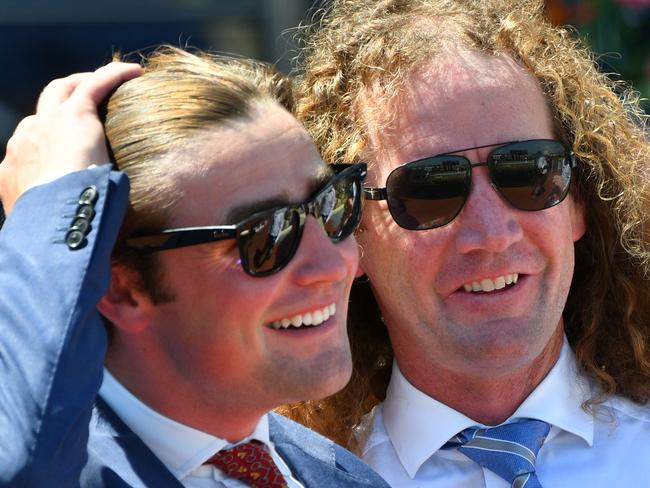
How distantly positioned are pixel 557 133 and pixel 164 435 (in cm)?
151

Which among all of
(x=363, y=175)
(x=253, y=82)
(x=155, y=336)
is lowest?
(x=155, y=336)

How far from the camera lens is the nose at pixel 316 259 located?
229cm

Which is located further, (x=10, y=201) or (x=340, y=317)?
(x=340, y=317)

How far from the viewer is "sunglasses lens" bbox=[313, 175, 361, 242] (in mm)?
2354

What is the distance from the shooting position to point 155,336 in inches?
89.9

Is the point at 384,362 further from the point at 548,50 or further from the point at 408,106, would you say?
the point at 548,50

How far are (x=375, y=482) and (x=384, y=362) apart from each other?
632mm

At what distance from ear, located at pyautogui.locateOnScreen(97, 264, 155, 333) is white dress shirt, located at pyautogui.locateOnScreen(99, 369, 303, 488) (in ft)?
0.45

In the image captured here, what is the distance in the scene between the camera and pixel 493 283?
2.90 metres

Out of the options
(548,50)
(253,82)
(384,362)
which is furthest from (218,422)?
(548,50)

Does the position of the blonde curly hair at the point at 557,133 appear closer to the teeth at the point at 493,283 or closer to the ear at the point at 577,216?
the ear at the point at 577,216

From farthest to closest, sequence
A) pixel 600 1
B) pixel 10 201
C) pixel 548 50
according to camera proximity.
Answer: pixel 600 1, pixel 548 50, pixel 10 201

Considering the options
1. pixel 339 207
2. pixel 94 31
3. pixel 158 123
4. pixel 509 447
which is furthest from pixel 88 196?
pixel 94 31

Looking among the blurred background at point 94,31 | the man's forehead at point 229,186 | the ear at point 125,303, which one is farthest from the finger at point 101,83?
the blurred background at point 94,31
